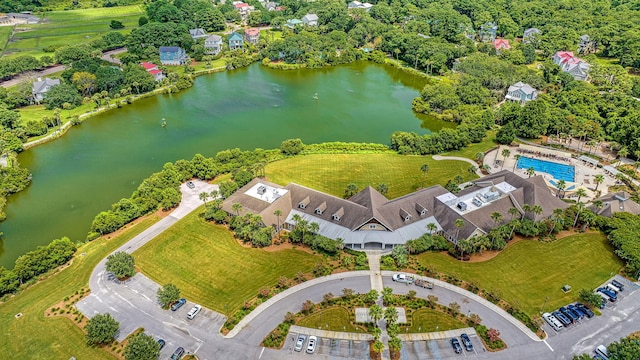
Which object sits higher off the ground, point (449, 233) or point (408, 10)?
point (408, 10)

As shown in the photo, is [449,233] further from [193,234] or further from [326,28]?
[326,28]

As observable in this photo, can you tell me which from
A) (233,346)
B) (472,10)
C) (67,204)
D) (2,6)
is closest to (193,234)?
(233,346)

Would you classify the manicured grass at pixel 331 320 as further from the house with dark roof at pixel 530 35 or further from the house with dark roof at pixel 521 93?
the house with dark roof at pixel 530 35

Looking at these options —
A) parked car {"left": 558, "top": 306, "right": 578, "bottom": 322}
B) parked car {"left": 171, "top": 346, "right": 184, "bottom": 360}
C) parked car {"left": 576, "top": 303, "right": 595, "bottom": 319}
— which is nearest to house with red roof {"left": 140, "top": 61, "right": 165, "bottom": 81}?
parked car {"left": 171, "top": 346, "right": 184, "bottom": 360}

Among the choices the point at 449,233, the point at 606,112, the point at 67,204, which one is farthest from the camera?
the point at 606,112

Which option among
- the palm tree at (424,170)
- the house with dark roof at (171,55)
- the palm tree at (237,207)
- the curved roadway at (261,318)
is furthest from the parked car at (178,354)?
the house with dark roof at (171,55)

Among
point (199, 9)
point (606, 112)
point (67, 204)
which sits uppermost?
point (199, 9)

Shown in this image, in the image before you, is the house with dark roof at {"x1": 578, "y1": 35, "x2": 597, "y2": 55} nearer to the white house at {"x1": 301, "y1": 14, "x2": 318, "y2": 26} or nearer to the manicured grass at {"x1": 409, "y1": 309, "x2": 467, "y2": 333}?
the white house at {"x1": 301, "y1": 14, "x2": 318, "y2": 26}
